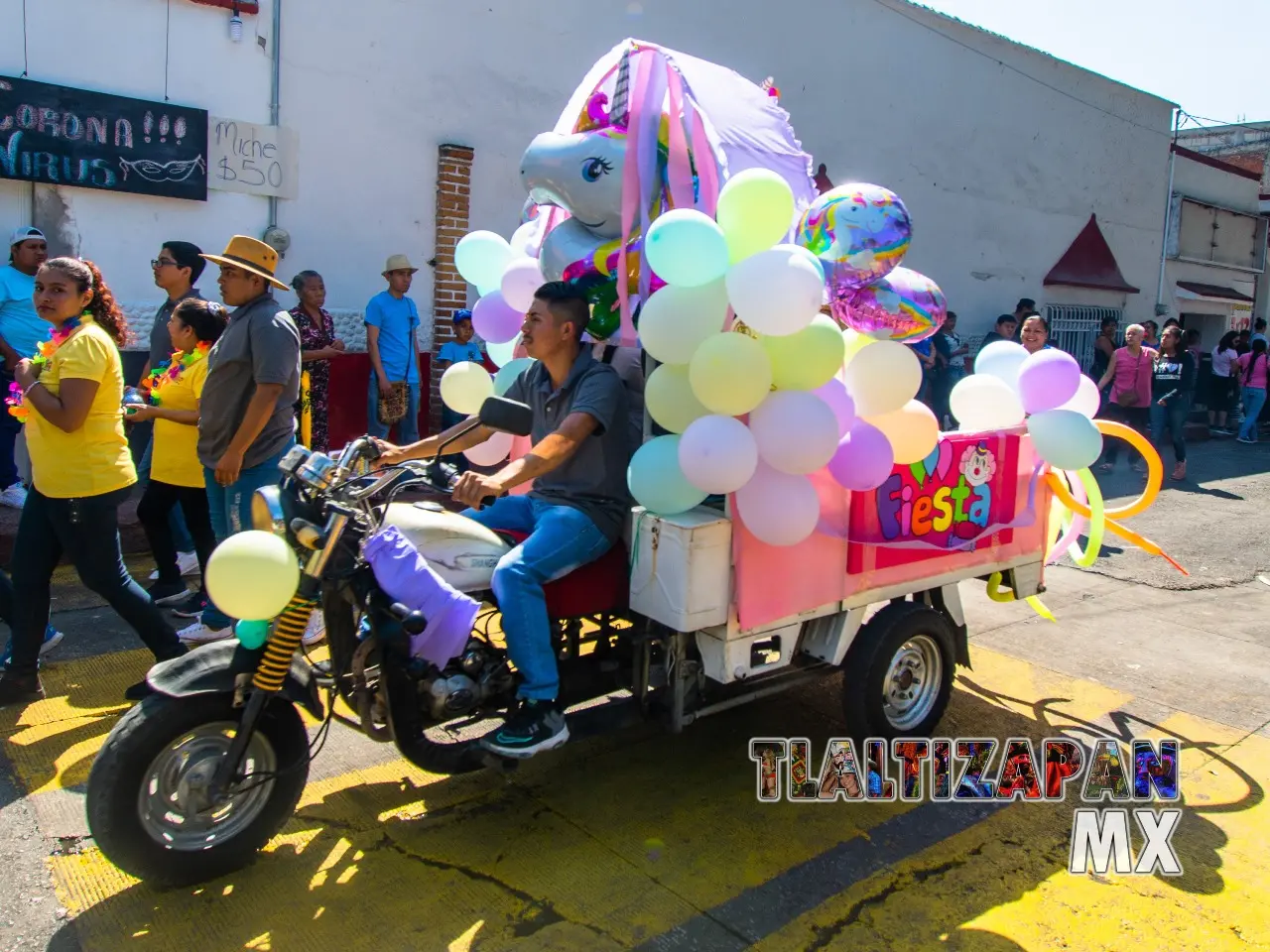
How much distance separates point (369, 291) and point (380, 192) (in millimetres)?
858

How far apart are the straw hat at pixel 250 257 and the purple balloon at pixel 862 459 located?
247 centimetres

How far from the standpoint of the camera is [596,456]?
3674 mm

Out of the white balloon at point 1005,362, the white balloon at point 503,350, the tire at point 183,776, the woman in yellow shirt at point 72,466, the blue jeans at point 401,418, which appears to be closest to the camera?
the tire at point 183,776

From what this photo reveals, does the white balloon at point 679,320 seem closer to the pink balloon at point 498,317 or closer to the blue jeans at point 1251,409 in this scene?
the pink balloon at point 498,317

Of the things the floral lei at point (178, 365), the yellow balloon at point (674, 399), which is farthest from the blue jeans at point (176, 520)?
the yellow balloon at point (674, 399)

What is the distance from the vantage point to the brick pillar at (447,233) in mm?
9180

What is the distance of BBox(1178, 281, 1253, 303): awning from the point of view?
19362 mm

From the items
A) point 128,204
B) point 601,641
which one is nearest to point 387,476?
point 601,641

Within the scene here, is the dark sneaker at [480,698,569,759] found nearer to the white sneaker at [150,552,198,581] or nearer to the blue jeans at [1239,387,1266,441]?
the white sneaker at [150,552,198,581]

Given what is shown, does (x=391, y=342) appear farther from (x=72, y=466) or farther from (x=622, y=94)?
(x=622, y=94)

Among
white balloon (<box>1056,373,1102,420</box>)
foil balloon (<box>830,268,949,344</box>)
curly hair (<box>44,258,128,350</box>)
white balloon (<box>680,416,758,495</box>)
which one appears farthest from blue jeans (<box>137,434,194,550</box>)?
white balloon (<box>1056,373,1102,420</box>)

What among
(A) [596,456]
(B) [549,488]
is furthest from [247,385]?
(A) [596,456]

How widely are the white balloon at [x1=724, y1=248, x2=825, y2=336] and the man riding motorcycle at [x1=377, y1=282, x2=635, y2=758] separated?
0.65 meters

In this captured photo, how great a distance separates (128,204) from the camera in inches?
298
